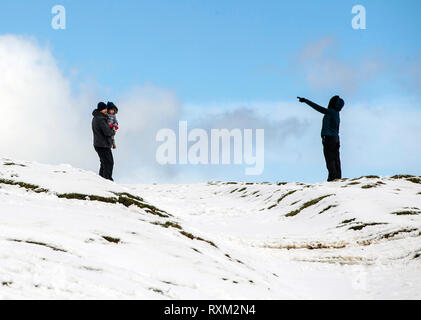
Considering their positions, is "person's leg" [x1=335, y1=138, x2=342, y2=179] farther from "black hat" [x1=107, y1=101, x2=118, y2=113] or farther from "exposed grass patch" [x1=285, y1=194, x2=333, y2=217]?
"black hat" [x1=107, y1=101, x2=118, y2=113]

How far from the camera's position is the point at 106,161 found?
14547mm

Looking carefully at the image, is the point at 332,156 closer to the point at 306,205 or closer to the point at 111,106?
the point at 306,205

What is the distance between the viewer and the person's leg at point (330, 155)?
19.0 meters

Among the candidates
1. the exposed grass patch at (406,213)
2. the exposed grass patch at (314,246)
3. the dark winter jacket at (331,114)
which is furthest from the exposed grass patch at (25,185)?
the dark winter jacket at (331,114)

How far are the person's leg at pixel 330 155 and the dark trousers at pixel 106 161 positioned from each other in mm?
8957

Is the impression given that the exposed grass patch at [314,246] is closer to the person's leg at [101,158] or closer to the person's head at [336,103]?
the person's leg at [101,158]

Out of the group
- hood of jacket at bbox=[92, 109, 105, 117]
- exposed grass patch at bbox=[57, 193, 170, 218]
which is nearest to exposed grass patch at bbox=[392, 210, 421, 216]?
exposed grass patch at bbox=[57, 193, 170, 218]

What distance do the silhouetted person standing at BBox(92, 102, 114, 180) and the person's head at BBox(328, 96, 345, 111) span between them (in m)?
9.19

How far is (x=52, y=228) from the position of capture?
576 cm

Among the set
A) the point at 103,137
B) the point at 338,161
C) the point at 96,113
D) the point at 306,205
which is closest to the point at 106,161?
the point at 103,137

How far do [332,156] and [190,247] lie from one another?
14.1 m

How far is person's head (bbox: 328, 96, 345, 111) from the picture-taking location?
18734mm
